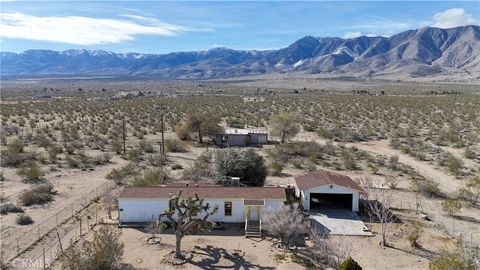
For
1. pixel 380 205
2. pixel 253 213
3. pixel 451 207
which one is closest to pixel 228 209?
pixel 253 213

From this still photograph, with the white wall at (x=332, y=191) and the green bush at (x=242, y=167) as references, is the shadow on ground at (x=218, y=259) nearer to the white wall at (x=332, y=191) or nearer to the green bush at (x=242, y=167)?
the white wall at (x=332, y=191)

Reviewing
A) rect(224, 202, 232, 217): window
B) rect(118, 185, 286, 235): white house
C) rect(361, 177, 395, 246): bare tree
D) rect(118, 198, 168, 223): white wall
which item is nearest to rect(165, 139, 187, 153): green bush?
rect(361, 177, 395, 246): bare tree

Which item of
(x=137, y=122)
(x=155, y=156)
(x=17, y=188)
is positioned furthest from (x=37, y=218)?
(x=137, y=122)

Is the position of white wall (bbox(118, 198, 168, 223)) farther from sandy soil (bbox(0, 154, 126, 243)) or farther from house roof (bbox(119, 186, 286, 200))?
sandy soil (bbox(0, 154, 126, 243))

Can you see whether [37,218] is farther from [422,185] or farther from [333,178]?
[422,185]

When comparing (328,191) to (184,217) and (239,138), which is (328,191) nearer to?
(184,217)
